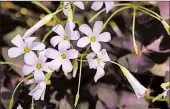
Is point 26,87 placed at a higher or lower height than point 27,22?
lower

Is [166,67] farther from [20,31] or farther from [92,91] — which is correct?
[20,31]

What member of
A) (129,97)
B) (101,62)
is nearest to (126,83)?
(129,97)

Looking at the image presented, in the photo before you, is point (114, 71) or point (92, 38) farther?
point (114, 71)

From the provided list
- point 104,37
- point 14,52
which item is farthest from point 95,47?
point 14,52

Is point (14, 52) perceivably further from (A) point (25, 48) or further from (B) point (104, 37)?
(B) point (104, 37)

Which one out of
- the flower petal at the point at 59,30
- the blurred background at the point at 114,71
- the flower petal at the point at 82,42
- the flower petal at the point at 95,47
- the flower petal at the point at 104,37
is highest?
the flower petal at the point at 59,30

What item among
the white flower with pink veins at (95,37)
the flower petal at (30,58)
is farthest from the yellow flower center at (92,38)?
the flower petal at (30,58)

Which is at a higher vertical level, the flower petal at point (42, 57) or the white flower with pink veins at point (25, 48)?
the white flower with pink veins at point (25, 48)

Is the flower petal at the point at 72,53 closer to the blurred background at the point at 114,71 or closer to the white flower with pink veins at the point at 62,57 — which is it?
the white flower with pink veins at the point at 62,57

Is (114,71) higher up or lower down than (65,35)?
lower down
